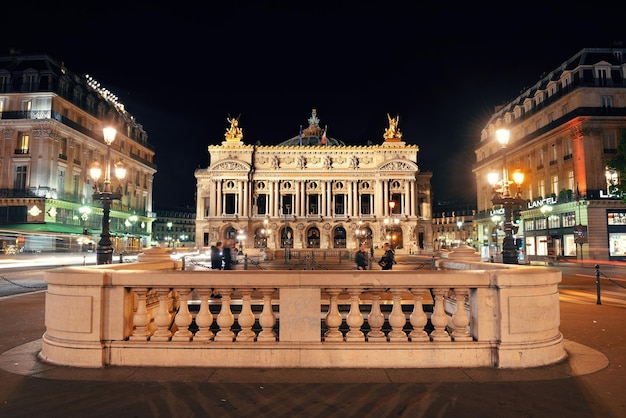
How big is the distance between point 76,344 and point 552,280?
660cm

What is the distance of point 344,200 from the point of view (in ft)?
274

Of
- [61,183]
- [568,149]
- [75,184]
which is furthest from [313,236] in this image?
[568,149]

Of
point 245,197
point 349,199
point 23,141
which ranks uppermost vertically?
point 23,141

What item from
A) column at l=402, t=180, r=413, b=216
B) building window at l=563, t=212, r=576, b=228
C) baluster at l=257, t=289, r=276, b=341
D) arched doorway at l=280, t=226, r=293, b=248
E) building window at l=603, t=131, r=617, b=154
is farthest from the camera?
column at l=402, t=180, r=413, b=216

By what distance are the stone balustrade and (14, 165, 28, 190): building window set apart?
166 feet

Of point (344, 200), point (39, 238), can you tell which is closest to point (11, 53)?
point (39, 238)

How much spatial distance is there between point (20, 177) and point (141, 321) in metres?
51.9

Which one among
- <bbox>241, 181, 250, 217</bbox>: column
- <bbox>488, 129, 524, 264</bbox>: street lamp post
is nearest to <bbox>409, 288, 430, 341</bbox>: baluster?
<bbox>488, 129, 524, 264</bbox>: street lamp post

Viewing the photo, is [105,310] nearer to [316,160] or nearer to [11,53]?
[11,53]

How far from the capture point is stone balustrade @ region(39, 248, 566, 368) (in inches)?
235

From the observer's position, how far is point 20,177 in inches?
1916

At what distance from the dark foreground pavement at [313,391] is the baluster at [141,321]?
45 cm

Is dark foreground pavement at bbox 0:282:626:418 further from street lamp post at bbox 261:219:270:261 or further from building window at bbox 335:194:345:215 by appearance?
building window at bbox 335:194:345:215

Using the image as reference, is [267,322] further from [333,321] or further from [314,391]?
[314,391]
